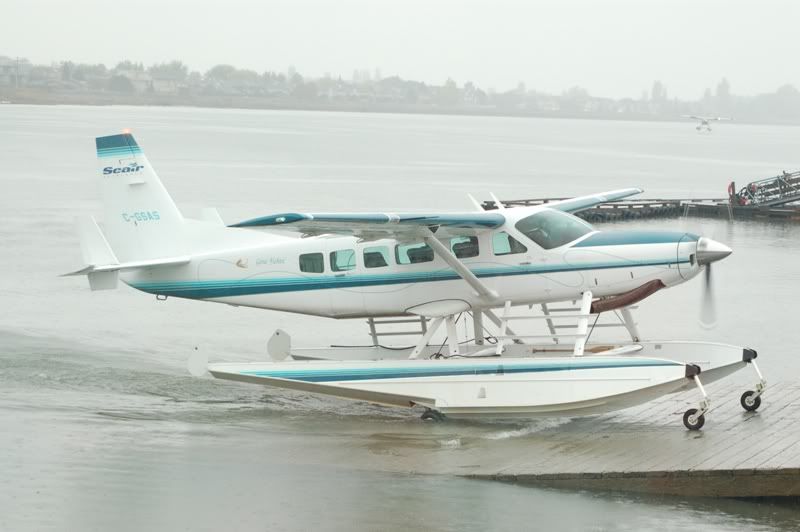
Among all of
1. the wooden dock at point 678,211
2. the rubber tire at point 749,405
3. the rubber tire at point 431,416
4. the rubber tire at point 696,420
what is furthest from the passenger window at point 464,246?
the wooden dock at point 678,211

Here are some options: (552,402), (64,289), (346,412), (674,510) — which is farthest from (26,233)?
(674,510)

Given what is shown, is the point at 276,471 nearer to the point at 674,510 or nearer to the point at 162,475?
the point at 162,475

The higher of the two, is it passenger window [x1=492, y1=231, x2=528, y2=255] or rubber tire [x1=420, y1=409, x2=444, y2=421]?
passenger window [x1=492, y1=231, x2=528, y2=255]

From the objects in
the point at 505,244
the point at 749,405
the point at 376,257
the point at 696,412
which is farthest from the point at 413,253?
the point at 749,405

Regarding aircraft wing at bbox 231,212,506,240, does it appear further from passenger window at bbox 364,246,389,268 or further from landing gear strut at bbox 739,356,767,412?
landing gear strut at bbox 739,356,767,412

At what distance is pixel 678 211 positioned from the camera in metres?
45.6

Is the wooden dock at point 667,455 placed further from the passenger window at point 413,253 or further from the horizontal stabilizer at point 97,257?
the horizontal stabilizer at point 97,257

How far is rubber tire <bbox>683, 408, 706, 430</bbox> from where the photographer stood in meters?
12.6

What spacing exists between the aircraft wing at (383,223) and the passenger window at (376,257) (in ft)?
2.12

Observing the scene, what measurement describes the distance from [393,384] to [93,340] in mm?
8367

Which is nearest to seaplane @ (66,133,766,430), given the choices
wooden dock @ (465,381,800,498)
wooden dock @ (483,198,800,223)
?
wooden dock @ (465,381,800,498)

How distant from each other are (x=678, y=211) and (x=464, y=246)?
108 feet

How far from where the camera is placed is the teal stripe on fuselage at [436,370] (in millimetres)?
13031

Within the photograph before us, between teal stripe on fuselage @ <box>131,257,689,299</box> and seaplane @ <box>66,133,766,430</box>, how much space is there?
0.06 feet
